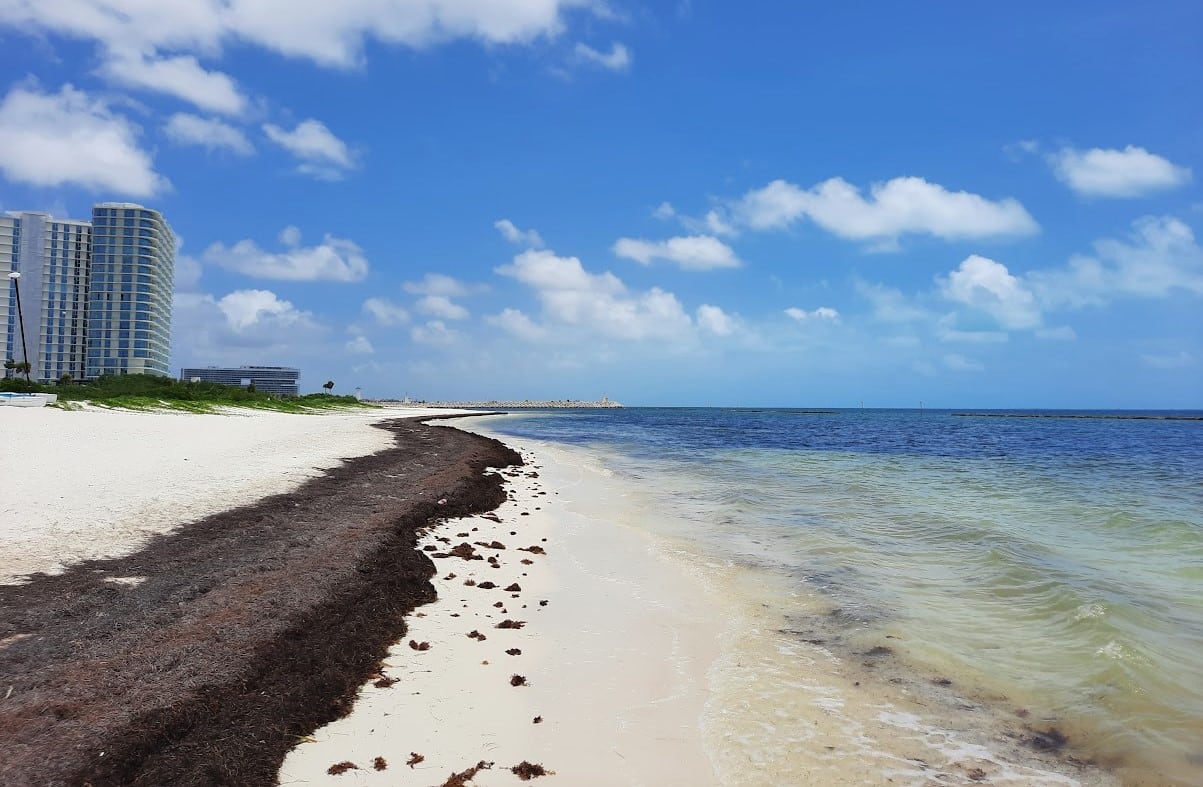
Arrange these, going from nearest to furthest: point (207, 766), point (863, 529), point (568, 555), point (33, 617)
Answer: point (207, 766) → point (33, 617) → point (568, 555) → point (863, 529)

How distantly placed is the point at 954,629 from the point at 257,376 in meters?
201

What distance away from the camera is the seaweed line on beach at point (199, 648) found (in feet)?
14.1

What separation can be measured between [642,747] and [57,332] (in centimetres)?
13743

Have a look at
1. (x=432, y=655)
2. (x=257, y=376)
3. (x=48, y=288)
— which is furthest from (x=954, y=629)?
(x=257, y=376)

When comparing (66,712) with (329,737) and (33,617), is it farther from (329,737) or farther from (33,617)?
(33,617)

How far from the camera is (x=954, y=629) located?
8.53 metres

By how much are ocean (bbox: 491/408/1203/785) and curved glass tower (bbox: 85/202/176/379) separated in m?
119

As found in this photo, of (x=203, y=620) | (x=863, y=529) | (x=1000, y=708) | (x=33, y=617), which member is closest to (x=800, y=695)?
(x=1000, y=708)

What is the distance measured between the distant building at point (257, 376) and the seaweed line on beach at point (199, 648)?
181215mm

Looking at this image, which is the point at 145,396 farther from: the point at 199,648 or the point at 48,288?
the point at 48,288

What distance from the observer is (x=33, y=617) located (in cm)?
618

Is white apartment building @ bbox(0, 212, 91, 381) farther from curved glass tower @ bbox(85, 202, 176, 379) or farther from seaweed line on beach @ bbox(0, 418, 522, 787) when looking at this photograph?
seaweed line on beach @ bbox(0, 418, 522, 787)

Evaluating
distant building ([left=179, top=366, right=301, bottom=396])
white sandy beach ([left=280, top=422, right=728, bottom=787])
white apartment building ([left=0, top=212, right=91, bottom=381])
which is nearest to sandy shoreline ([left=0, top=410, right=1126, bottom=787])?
white sandy beach ([left=280, top=422, right=728, bottom=787])

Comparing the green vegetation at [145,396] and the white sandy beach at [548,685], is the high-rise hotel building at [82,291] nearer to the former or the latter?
the green vegetation at [145,396]
